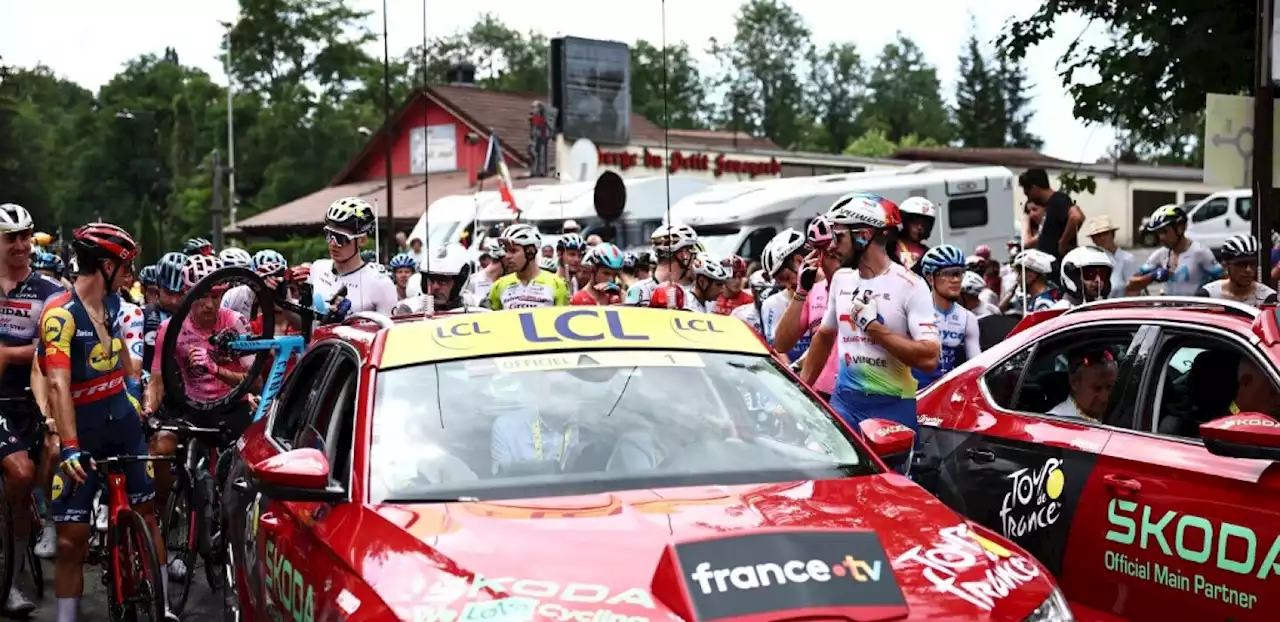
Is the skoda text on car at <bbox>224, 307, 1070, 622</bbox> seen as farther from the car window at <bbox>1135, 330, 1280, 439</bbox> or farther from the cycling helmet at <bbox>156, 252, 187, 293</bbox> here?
the cycling helmet at <bbox>156, 252, 187, 293</bbox>

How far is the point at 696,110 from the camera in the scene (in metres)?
119

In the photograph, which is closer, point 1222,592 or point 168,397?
point 1222,592

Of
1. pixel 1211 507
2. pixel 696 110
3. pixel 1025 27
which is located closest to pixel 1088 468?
pixel 1211 507

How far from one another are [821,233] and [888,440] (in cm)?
271

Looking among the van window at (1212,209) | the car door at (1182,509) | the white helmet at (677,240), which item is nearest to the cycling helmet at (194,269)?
the white helmet at (677,240)

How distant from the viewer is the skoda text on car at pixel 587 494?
3.81m

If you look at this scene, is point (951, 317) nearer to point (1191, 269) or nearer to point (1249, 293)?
point (1249, 293)

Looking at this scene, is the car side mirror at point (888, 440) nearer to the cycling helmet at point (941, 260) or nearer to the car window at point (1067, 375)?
the car window at point (1067, 375)

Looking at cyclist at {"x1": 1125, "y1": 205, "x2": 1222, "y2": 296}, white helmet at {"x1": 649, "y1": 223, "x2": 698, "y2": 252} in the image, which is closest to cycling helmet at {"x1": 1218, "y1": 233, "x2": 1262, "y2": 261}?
cyclist at {"x1": 1125, "y1": 205, "x2": 1222, "y2": 296}

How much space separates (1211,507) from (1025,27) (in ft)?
28.3

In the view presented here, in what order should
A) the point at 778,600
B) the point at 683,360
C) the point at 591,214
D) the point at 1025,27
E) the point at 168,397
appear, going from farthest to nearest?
1. the point at 591,214
2. the point at 1025,27
3. the point at 168,397
4. the point at 683,360
5. the point at 778,600

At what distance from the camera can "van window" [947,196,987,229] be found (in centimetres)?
2559

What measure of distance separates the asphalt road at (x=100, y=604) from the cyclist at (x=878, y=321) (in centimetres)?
351

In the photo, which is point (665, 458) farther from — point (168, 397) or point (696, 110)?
point (696, 110)
